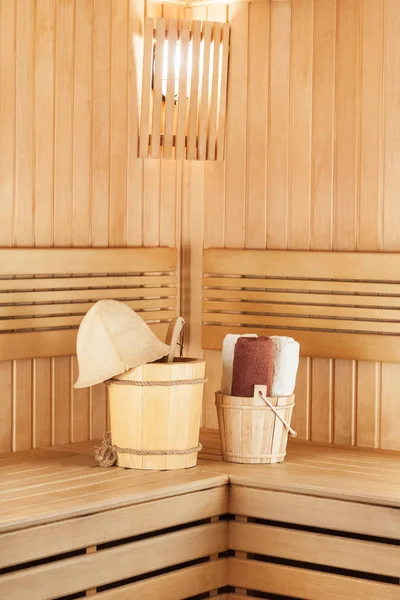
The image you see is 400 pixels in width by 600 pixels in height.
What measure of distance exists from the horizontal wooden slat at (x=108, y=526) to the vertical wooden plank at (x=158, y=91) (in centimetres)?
152

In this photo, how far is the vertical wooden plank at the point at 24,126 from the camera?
3.97 metres

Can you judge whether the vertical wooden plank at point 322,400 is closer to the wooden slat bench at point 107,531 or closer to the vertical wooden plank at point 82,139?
the wooden slat bench at point 107,531

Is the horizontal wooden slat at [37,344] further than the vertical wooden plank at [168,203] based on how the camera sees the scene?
No

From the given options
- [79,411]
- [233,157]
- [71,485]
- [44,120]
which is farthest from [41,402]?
[233,157]

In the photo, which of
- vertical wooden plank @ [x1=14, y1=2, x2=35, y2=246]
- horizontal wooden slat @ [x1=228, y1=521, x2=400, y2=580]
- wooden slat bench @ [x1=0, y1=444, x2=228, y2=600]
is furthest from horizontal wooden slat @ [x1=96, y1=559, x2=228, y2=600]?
vertical wooden plank @ [x1=14, y1=2, x2=35, y2=246]

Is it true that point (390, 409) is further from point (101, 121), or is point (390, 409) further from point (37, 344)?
point (101, 121)

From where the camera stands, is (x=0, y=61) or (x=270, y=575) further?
(x=0, y=61)

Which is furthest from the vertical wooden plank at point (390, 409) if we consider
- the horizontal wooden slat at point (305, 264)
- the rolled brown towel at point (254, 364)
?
the rolled brown towel at point (254, 364)

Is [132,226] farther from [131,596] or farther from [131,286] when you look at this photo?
[131,596]

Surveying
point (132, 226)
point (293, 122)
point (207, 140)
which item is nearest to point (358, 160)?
point (293, 122)

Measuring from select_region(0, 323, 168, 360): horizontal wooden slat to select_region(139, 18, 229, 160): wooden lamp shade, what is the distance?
0.83 m

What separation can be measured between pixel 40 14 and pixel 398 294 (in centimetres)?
170

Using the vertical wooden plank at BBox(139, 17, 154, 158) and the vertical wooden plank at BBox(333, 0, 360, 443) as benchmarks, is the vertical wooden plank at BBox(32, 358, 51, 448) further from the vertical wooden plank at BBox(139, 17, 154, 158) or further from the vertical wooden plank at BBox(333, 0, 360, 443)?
the vertical wooden plank at BBox(333, 0, 360, 443)

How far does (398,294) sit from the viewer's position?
13.4 ft
